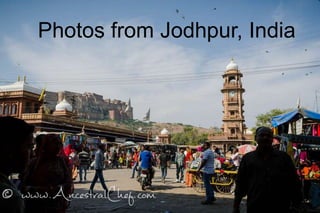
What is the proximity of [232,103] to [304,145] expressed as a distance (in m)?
53.9

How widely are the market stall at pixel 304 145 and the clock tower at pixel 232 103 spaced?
5096 centimetres

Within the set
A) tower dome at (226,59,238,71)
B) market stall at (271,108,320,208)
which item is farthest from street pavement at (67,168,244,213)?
tower dome at (226,59,238,71)

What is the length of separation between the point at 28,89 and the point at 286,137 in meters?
34.6

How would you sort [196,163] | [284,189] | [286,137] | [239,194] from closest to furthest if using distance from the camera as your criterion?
[284,189]
[239,194]
[286,137]
[196,163]

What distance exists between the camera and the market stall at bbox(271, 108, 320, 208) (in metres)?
7.28

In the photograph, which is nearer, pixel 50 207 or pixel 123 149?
pixel 50 207

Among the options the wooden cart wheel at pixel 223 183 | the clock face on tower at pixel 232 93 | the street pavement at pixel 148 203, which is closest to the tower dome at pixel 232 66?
the clock face on tower at pixel 232 93

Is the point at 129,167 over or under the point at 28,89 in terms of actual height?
under

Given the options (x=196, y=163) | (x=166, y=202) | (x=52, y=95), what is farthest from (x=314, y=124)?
(x=52, y=95)

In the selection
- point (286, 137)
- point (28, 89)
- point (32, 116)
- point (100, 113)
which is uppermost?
point (100, 113)

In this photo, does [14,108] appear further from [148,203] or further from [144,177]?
[148,203]

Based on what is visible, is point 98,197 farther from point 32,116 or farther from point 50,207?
point 32,116

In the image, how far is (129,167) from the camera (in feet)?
82.5

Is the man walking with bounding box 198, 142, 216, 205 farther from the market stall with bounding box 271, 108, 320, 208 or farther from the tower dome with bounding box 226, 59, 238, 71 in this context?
the tower dome with bounding box 226, 59, 238, 71
